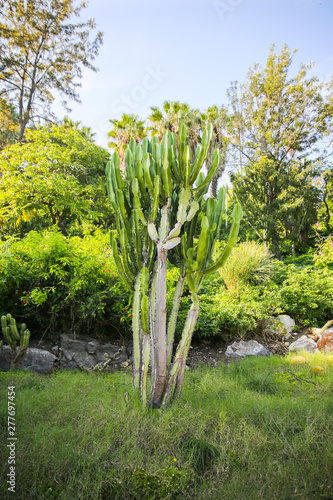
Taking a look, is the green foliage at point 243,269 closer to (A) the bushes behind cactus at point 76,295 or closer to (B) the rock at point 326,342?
(A) the bushes behind cactus at point 76,295

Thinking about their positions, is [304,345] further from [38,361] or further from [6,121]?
[6,121]

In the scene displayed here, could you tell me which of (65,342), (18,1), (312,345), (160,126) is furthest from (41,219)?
(312,345)

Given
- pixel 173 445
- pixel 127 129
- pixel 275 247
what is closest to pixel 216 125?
pixel 127 129

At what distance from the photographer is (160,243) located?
3.00 m

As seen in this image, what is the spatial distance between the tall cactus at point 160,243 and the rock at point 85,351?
2.38 metres

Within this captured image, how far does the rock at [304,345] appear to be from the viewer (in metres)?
5.86

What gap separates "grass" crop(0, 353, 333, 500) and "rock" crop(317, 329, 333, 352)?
2542 millimetres

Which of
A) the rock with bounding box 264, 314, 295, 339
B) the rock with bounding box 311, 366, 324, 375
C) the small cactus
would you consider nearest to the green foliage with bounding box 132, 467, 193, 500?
the rock with bounding box 311, 366, 324, 375

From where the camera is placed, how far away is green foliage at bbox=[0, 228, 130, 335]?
521 centimetres

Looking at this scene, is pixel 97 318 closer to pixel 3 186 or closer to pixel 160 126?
pixel 3 186

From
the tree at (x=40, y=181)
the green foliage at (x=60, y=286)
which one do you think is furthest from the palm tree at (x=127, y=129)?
the green foliage at (x=60, y=286)

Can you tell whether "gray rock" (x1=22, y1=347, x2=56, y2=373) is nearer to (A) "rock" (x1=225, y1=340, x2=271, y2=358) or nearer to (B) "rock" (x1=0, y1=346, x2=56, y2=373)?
→ (B) "rock" (x1=0, y1=346, x2=56, y2=373)

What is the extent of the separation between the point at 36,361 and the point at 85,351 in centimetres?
93

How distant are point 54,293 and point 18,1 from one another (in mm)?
10861
